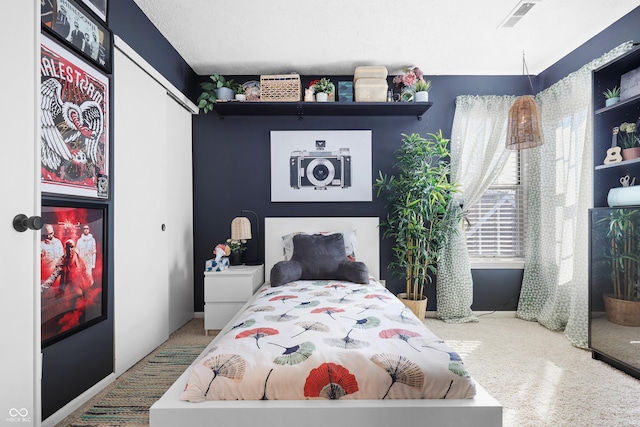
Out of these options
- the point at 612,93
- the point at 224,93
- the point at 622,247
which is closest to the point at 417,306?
the point at 622,247

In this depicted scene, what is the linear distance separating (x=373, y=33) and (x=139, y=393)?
322cm

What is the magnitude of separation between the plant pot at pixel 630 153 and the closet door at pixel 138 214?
3609 millimetres

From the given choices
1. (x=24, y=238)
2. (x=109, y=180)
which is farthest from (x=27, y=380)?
(x=109, y=180)

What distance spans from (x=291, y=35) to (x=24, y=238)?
2509mm

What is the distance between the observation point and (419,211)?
3520 millimetres

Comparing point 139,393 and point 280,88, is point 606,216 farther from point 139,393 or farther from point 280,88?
point 139,393

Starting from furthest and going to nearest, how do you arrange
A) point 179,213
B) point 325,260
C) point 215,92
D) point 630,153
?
point 215,92
point 179,213
point 325,260
point 630,153

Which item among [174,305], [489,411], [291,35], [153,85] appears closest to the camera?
[489,411]

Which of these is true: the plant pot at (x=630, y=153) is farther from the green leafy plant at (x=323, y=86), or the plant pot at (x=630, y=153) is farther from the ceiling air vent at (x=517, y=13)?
the green leafy plant at (x=323, y=86)

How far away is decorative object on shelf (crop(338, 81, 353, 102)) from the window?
1.83 metres

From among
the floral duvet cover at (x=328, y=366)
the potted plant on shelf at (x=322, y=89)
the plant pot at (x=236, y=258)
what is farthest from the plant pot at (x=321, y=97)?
the floral duvet cover at (x=328, y=366)

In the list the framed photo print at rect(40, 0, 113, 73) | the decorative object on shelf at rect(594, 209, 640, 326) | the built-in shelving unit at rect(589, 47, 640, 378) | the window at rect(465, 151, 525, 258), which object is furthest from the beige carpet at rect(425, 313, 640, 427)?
the framed photo print at rect(40, 0, 113, 73)

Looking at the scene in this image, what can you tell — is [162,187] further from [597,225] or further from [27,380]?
[597,225]

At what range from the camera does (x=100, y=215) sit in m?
2.20
